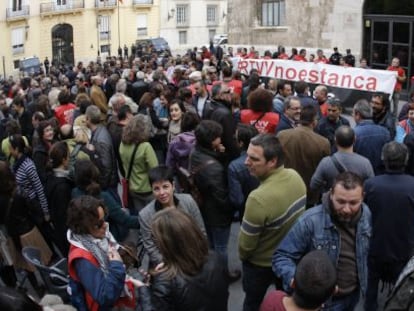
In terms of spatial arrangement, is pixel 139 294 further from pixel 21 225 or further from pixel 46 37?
pixel 46 37

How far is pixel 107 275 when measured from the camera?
11.8 feet

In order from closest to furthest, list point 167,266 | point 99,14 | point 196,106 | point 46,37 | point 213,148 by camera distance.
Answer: point 167,266 → point 213,148 → point 196,106 → point 46,37 → point 99,14

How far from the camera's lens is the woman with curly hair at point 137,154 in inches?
248

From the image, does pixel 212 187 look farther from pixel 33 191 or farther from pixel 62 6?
pixel 62 6

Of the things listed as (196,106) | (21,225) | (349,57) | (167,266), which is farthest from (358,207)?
(349,57)

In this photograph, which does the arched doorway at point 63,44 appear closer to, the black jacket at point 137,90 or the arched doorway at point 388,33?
the arched doorway at point 388,33

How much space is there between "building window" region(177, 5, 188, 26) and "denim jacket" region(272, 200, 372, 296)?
4530 centimetres

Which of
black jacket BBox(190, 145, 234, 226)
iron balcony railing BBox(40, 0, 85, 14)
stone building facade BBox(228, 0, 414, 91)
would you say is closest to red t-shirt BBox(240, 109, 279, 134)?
black jacket BBox(190, 145, 234, 226)

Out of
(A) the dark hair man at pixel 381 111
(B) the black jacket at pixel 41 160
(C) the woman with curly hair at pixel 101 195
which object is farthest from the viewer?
(A) the dark hair man at pixel 381 111

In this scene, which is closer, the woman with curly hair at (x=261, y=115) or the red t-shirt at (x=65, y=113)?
the woman with curly hair at (x=261, y=115)

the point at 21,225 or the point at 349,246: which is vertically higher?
the point at 349,246

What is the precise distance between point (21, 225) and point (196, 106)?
393 centimetres

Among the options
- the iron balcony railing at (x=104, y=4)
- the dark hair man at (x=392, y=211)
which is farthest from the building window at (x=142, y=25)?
the dark hair man at (x=392, y=211)

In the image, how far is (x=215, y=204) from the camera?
18.3ft
